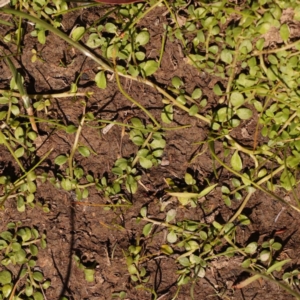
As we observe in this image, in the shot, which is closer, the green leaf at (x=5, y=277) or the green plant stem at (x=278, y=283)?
the green plant stem at (x=278, y=283)

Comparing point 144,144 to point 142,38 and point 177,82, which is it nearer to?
point 177,82

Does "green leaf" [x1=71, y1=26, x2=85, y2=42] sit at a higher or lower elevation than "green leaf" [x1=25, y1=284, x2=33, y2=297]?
higher

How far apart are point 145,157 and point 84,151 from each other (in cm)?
30

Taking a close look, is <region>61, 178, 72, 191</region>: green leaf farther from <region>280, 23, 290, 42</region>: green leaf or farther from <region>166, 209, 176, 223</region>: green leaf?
<region>280, 23, 290, 42</region>: green leaf

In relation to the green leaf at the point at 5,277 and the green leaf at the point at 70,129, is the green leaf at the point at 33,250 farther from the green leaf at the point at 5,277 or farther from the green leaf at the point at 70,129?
the green leaf at the point at 70,129

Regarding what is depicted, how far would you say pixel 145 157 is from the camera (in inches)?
102

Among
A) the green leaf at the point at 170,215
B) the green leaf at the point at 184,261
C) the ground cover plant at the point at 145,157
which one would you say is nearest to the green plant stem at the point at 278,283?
the ground cover plant at the point at 145,157

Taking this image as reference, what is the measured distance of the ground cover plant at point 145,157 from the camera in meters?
2.59

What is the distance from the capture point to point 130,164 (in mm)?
2604

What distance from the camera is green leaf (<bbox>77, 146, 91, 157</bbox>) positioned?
262 cm

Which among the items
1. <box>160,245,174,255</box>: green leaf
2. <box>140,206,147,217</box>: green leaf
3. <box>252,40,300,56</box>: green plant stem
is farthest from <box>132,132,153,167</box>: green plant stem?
<box>252,40,300,56</box>: green plant stem

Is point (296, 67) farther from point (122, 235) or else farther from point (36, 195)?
point (36, 195)

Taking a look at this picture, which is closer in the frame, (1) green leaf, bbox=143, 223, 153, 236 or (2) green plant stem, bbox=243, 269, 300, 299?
(2) green plant stem, bbox=243, 269, 300, 299

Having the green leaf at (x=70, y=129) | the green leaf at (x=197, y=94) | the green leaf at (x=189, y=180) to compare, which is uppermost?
the green leaf at (x=197, y=94)
